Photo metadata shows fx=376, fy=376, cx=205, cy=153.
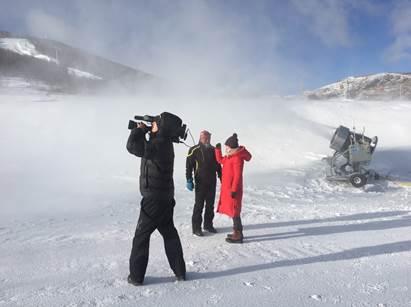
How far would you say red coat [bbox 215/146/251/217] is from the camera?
5129 millimetres

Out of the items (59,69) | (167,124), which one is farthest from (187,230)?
(59,69)

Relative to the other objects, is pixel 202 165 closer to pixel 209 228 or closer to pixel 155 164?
pixel 209 228

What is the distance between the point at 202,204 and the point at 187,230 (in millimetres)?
507

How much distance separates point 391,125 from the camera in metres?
22.3

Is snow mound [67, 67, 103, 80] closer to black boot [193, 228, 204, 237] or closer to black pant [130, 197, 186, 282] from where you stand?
black boot [193, 228, 204, 237]

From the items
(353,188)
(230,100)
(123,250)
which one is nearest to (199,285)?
(123,250)

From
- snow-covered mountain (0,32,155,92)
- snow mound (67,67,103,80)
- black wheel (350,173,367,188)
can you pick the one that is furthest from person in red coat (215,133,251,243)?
snow mound (67,67,103,80)

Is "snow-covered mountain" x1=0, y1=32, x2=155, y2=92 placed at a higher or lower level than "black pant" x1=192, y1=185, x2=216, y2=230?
higher

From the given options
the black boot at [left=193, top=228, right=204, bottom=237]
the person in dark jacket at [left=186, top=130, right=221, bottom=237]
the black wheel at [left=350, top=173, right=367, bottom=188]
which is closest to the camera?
the black boot at [left=193, top=228, right=204, bottom=237]

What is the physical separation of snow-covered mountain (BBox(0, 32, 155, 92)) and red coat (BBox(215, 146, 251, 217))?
21587 mm

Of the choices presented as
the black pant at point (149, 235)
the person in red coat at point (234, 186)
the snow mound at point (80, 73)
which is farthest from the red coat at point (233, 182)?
the snow mound at point (80, 73)

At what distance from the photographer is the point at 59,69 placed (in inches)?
1344

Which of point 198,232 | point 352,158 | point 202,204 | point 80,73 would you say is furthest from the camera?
point 80,73

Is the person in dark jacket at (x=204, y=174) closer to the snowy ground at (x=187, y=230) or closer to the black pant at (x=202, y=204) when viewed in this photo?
the black pant at (x=202, y=204)
